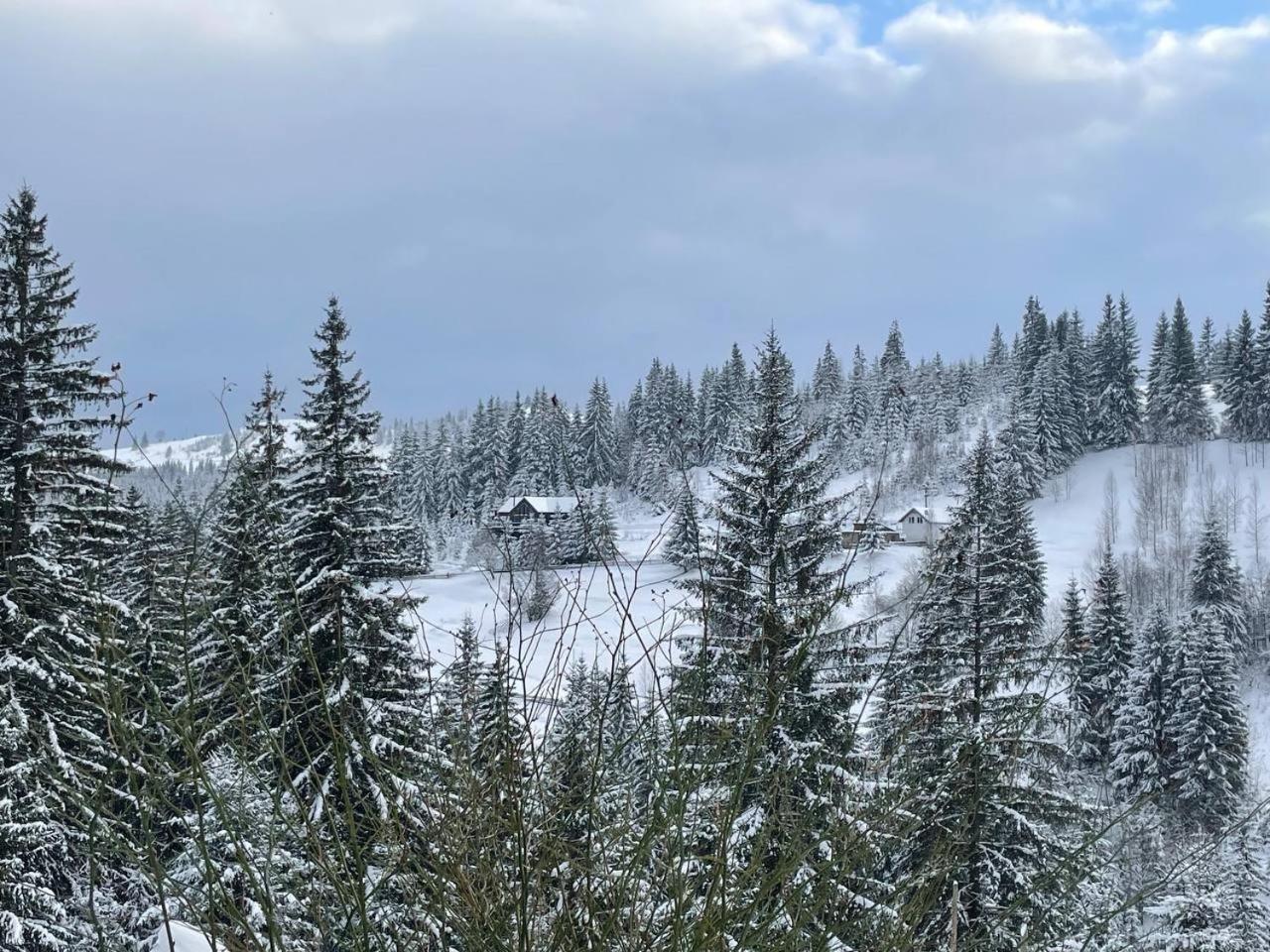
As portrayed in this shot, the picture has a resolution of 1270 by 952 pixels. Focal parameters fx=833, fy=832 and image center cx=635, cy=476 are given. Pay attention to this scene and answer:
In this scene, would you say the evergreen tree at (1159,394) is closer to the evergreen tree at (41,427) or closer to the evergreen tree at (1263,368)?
the evergreen tree at (1263,368)

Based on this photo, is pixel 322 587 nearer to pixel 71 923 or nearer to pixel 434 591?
pixel 71 923

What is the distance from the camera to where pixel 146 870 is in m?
2.13

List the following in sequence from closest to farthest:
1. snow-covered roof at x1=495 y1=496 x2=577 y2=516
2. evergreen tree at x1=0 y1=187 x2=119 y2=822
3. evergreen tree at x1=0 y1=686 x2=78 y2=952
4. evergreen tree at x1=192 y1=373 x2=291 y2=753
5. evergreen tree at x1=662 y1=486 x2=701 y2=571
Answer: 1. evergreen tree at x1=192 y1=373 x2=291 y2=753
2. evergreen tree at x1=662 y1=486 x2=701 y2=571
3. snow-covered roof at x1=495 y1=496 x2=577 y2=516
4. evergreen tree at x1=0 y1=686 x2=78 y2=952
5. evergreen tree at x1=0 y1=187 x2=119 y2=822

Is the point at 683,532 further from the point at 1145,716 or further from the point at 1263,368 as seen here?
the point at 1263,368

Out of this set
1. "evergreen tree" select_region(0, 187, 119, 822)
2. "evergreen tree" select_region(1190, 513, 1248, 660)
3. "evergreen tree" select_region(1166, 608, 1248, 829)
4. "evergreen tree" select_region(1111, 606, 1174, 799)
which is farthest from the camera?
"evergreen tree" select_region(1190, 513, 1248, 660)

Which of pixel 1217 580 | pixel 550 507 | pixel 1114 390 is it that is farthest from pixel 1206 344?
pixel 550 507

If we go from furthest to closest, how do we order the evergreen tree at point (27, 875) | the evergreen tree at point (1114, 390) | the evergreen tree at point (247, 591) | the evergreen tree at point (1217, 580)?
the evergreen tree at point (1114, 390) → the evergreen tree at point (1217, 580) → the evergreen tree at point (27, 875) → the evergreen tree at point (247, 591)

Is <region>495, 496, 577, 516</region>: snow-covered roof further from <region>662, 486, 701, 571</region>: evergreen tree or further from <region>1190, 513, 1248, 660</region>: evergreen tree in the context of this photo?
<region>1190, 513, 1248, 660</region>: evergreen tree

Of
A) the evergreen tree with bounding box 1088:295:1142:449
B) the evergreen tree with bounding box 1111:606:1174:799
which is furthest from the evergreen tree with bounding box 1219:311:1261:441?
the evergreen tree with bounding box 1111:606:1174:799

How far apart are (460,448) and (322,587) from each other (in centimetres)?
7690

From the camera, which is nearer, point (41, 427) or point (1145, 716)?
point (41, 427)

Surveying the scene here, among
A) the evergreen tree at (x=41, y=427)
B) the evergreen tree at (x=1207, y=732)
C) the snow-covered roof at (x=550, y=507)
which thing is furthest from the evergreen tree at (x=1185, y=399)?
the evergreen tree at (x=41, y=427)

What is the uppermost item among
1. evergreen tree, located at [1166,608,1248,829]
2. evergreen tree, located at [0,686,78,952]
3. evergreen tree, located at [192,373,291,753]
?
evergreen tree, located at [192,373,291,753]

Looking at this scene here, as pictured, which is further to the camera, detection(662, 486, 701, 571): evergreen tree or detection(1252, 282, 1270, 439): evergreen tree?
detection(1252, 282, 1270, 439): evergreen tree
